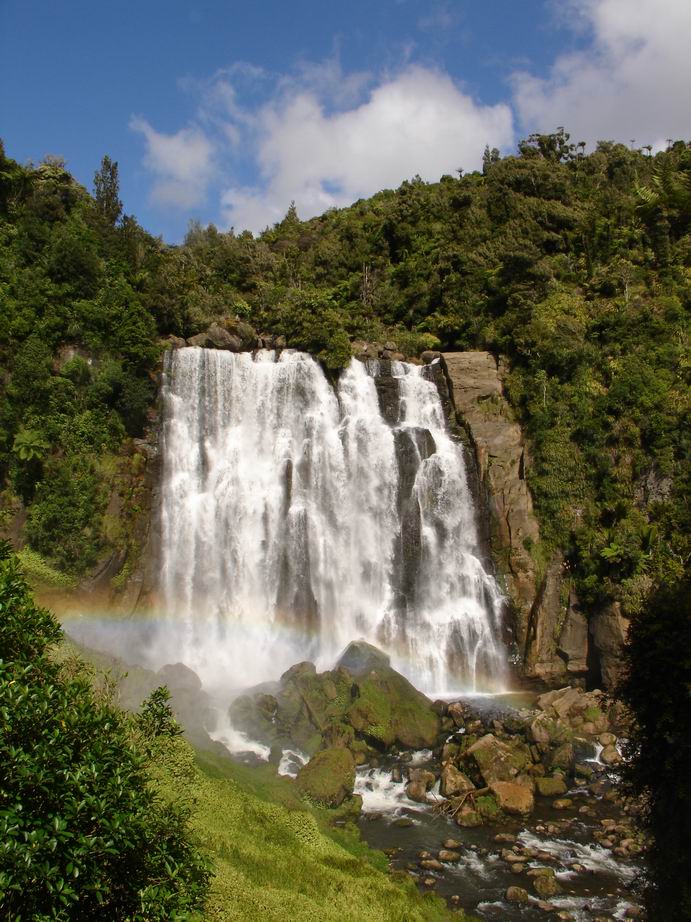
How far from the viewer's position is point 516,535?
106 feet

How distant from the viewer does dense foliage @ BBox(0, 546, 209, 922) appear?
19.8ft

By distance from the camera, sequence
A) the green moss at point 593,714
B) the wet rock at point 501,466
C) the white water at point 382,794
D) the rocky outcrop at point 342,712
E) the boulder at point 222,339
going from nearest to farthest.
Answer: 1. the white water at point 382,794
2. the rocky outcrop at point 342,712
3. the green moss at point 593,714
4. the wet rock at point 501,466
5. the boulder at point 222,339

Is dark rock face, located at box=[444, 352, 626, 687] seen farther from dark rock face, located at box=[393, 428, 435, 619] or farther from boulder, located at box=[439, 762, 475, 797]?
boulder, located at box=[439, 762, 475, 797]

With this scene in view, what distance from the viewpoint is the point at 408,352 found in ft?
134

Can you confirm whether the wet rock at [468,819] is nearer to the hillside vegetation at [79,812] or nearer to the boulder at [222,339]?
the hillside vegetation at [79,812]

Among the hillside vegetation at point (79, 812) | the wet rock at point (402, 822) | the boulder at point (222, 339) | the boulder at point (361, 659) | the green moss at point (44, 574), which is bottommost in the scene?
the wet rock at point (402, 822)

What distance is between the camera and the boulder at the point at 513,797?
63.4ft

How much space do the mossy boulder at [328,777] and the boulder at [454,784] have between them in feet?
9.67

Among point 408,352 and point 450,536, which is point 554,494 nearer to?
point 450,536

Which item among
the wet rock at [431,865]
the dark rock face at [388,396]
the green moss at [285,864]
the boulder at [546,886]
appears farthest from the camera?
the dark rock face at [388,396]

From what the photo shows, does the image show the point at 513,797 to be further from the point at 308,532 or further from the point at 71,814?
the point at 71,814

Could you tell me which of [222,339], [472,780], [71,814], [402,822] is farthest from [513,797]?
[222,339]

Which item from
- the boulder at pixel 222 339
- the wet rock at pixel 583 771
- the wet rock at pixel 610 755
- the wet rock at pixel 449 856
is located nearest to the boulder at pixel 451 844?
the wet rock at pixel 449 856

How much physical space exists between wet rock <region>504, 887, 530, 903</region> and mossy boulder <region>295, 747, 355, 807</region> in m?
5.64
